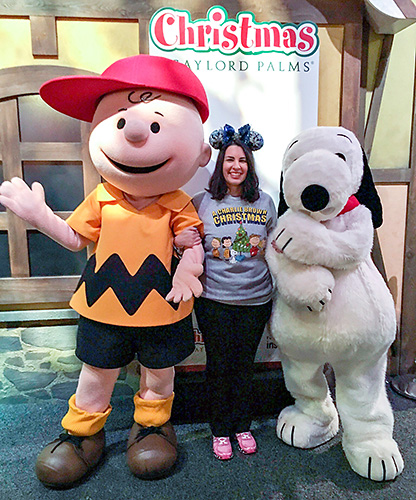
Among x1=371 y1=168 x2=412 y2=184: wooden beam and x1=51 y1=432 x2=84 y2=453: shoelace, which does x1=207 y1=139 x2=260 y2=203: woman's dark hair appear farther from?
x1=51 y1=432 x2=84 y2=453: shoelace

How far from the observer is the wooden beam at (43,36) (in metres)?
2.35

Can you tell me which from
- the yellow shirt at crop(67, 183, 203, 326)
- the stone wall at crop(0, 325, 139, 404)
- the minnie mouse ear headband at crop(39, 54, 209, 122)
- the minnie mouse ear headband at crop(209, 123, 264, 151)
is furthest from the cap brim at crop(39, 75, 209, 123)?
the stone wall at crop(0, 325, 139, 404)

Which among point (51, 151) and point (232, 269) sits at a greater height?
point (51, 151)

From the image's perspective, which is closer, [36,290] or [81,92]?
[81,92]

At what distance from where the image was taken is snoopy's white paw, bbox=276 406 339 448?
7.23 ft

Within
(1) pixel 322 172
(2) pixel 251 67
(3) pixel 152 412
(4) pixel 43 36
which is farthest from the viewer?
(2) pixel 251 67

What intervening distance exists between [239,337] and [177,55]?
1.56 m

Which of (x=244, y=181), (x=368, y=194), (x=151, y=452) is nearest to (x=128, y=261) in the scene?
(x=244, y=181)

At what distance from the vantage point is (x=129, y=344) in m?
2.01

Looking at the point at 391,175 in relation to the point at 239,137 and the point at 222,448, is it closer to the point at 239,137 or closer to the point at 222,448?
the point at 239,137

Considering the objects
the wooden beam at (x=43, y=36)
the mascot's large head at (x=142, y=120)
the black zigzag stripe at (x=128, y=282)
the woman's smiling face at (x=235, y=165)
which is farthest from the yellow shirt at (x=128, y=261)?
the wooden beam at (x=43, y=36)

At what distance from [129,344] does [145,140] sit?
0.91m

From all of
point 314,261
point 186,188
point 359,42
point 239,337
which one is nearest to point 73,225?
point 186,188

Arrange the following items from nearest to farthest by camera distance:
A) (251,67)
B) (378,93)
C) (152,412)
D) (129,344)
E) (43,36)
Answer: (129,344)
(152,412)
(43,36)
(251,67)
(378,93)
